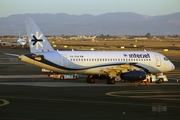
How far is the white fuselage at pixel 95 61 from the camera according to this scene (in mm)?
47031

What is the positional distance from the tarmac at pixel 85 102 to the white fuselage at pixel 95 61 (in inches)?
113

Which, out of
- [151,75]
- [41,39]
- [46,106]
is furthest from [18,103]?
[151,75]

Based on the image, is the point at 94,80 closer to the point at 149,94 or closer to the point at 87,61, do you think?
the point at 87,61

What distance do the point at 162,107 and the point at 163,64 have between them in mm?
22813

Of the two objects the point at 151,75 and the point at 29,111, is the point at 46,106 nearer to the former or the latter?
the point at 29,111

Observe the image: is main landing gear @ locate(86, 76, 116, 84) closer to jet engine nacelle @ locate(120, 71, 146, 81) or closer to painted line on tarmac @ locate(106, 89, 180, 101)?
jet engine nacelle @ locate(120, 71, 146, 81)

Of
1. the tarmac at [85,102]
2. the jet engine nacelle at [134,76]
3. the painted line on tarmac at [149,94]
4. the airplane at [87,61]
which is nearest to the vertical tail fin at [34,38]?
the airplane at [87,61]

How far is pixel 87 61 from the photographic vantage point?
48688 millimetres

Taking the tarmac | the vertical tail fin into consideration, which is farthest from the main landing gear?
the vertical tail fin

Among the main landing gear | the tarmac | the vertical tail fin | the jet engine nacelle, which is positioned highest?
the vertical tail fin

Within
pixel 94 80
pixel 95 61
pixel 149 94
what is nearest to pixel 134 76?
pixel 95 61

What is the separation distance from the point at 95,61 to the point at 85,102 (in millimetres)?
17059

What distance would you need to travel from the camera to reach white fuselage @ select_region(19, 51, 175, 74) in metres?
47.0

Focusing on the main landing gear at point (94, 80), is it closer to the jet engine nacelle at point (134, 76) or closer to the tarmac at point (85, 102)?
the jet engine nacelle at point (134, 76)
